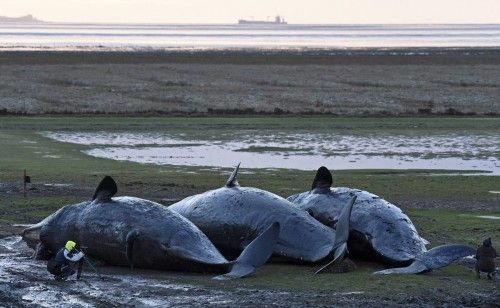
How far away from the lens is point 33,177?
34.5 m

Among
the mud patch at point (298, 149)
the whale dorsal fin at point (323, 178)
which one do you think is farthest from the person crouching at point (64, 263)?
the mud patch at point (298, 149)

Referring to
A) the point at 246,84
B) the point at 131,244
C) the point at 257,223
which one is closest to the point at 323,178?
the point at 257,223

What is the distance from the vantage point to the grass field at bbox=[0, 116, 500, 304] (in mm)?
18781

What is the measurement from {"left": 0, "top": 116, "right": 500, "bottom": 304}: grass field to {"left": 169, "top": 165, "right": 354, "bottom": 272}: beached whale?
1.28 ft

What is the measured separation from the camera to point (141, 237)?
19672 mm

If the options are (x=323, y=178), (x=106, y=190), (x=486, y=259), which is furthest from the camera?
(x=323, y=178)

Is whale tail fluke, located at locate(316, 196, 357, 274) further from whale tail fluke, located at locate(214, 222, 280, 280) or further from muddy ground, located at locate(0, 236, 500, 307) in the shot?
muddy ground, located at locate(0, 236, 500, 307)

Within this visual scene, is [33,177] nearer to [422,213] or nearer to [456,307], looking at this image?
[422,213]

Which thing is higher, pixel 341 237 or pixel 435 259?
pixel 341 237

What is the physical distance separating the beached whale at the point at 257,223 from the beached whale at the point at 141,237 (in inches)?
12.7

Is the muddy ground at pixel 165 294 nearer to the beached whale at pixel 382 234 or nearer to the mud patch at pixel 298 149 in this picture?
the beached whale at pixel 382 234

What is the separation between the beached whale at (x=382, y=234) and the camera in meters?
19.5

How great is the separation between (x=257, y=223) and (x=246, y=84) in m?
62.1

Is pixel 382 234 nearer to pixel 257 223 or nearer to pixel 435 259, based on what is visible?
pixel 435 259
